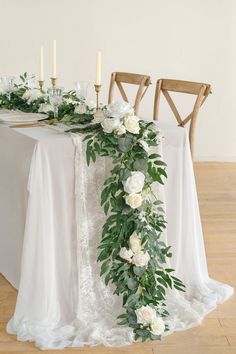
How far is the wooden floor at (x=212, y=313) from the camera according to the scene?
2342 millimetres

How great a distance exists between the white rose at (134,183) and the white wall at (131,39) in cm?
318

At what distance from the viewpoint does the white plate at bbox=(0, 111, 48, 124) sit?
287cm

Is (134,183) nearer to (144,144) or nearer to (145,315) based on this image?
(144,144)

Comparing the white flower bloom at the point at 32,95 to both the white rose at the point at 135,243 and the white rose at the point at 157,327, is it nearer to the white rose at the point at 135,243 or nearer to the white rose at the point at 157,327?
the white rose at the point at 135,243

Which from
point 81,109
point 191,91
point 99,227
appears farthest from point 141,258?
point 191,91

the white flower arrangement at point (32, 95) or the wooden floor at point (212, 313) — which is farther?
the white flower arrangement at point (32, 95)

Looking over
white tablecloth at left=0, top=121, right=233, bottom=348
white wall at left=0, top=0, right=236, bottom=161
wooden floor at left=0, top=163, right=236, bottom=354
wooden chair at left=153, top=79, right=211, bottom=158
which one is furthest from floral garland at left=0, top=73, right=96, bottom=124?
white wall at left=0, top=0, right=236, bottom=161

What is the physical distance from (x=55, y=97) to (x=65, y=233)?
72cm

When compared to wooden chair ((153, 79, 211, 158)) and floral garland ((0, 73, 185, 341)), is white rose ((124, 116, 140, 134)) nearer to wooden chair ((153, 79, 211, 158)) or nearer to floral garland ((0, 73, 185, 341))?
floral garland ((0, 73, 185, 341))

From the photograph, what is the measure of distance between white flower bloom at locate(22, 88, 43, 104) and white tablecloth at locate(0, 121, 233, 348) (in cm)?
56

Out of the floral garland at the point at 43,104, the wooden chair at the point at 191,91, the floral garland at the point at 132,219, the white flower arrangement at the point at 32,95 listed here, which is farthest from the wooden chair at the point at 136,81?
the floral garland at the point at 132,219

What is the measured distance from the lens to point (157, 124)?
2.85 meters

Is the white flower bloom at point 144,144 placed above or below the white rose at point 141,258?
above

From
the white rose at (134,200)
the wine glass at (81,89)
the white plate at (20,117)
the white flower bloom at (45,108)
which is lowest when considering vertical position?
the white rose at (134,200)
